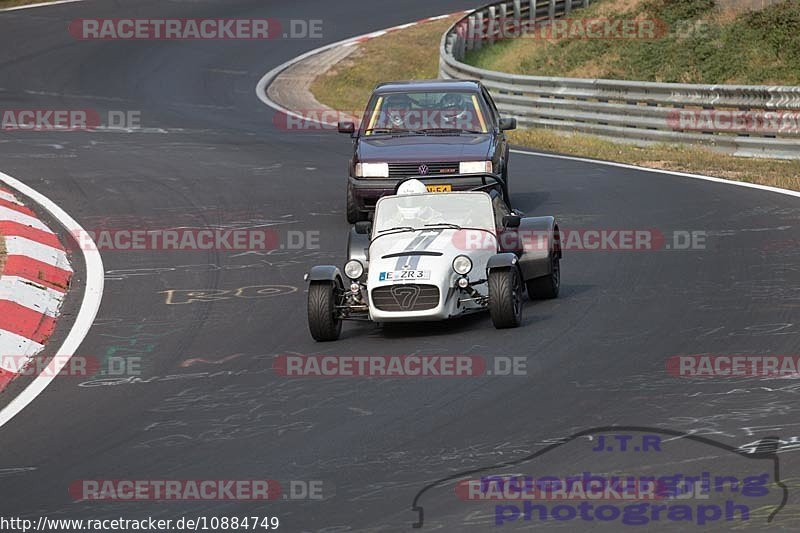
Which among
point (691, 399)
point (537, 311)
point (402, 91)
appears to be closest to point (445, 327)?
point (537, 311)

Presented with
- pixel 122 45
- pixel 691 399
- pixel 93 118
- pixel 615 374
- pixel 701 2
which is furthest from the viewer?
pixel 122 45

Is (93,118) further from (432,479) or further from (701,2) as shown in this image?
(432,479)

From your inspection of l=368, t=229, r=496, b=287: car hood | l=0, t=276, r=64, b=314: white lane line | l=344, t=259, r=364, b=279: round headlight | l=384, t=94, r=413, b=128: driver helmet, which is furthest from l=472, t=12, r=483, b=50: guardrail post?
l=344, t=259, r=364, b=279: round headlight

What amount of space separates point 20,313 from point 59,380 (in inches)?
85.6

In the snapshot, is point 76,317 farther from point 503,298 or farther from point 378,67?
point 378,67

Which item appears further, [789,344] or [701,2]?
[701,2]

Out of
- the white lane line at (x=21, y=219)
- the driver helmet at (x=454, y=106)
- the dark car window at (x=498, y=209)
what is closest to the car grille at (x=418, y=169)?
the driver helmet at (x=454, y=106)

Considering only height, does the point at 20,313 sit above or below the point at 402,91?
below

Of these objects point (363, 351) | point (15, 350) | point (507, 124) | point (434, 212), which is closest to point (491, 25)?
point (507, 124)

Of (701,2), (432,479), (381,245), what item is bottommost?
(432,479)

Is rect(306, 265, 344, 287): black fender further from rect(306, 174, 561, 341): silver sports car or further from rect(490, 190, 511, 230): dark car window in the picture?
rect(490, 190, 511, 230): dark car window

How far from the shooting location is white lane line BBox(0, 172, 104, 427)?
33.7ft

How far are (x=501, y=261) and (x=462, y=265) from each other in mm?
342

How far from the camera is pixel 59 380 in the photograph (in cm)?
1084
